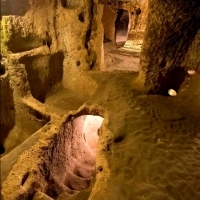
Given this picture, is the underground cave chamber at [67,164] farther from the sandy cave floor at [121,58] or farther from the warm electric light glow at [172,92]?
the sandy cave floor at [121,58]

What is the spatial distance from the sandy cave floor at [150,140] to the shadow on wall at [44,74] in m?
0.45

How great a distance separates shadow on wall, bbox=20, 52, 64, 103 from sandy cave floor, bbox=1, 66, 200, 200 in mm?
447

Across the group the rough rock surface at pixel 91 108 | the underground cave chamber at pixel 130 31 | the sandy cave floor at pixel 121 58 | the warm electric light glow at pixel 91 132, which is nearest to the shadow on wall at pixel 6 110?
the rough rock surface at pixel 91 108

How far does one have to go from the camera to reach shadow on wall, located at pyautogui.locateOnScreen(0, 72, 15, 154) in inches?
209

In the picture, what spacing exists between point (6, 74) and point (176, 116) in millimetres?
3831

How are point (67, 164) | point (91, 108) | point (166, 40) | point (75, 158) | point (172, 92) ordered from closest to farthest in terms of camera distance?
point (166, 40) → point (91, 108) → point (67, 164) → point (172, 92) → point (75, 158)

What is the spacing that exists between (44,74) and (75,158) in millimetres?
2479

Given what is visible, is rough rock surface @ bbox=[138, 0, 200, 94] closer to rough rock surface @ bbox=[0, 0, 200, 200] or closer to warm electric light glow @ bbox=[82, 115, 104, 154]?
rough rock surface @ bbox=[0, 0, 200, 200]

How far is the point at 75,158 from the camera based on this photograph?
677 cm

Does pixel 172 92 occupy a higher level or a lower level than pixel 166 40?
lower

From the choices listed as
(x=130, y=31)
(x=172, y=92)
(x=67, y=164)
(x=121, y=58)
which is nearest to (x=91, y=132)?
(x=67, y=164)

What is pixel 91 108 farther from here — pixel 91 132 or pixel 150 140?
pixel 91 132

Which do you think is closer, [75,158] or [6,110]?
[6,110]

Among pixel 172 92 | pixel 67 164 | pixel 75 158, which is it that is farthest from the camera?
pixel 75 158
